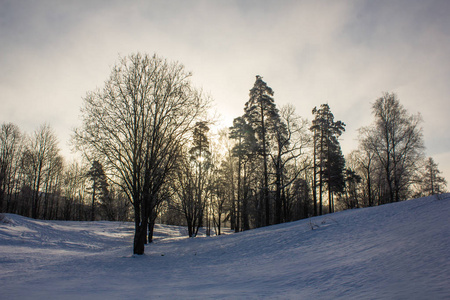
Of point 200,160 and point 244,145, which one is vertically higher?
point 244,145

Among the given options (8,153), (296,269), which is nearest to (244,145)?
(296,269)

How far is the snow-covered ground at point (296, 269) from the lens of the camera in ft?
15.7

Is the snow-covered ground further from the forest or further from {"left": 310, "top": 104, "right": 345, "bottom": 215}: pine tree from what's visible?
{"left": 310, "top": 104, "right": 345, "bottom": 215}: pine tree

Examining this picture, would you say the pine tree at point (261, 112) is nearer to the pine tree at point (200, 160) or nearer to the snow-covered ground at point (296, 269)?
the pine tree at point (200, 160)

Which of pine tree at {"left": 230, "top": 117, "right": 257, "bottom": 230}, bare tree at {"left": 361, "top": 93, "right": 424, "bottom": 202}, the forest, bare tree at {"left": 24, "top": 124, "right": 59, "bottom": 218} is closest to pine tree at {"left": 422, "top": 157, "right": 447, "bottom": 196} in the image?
the forest

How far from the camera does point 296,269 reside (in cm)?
703

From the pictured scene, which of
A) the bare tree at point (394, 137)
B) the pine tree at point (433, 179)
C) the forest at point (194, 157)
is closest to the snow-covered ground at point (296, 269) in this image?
the forest at point (194, 157)

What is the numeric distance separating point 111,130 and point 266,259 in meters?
11.9

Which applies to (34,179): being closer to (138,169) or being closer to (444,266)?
(138,169)

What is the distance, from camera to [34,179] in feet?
111

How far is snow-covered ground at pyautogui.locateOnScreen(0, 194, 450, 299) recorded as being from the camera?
15.7ft

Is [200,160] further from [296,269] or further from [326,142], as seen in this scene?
[296,269]

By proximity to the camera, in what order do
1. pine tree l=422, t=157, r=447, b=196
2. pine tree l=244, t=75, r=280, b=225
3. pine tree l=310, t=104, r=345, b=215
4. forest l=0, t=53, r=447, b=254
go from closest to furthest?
forest l=0, t=53, r=447, b=254 < pine tree l=244, t=75, r=280, b=225 < pine tree l=310, t=104, r=345, b=215 < pine tree l=422, t=157, r=447, b=196

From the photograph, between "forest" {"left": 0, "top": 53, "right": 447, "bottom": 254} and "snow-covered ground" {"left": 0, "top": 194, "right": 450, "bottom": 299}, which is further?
"forest" {"left": 0, "top": 53, "right": 447, "bottom": 254}
